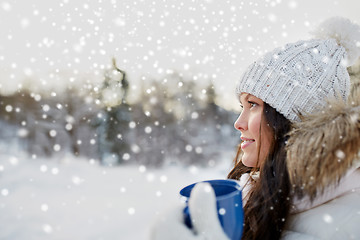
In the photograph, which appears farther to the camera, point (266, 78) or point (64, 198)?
point (64, 198)

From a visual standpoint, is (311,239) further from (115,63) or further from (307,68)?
(115,63)

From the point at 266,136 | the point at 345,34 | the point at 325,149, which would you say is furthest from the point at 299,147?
the point at 345,34

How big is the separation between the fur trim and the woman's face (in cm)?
41

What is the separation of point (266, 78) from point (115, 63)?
399cm

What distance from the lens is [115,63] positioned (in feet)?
15.1

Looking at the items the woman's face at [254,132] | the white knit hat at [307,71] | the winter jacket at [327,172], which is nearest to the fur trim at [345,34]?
the white knit hat at [307,71]

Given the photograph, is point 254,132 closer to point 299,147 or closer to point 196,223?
point 299,147

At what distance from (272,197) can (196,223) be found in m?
0.42

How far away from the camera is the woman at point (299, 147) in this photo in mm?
679

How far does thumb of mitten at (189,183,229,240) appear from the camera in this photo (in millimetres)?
496

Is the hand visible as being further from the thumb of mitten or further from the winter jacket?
the winter jacket

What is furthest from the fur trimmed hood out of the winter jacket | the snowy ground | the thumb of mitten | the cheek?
the snowy ground

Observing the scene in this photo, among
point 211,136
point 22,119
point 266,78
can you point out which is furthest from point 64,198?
point 266,78

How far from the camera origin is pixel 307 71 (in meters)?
0.95
